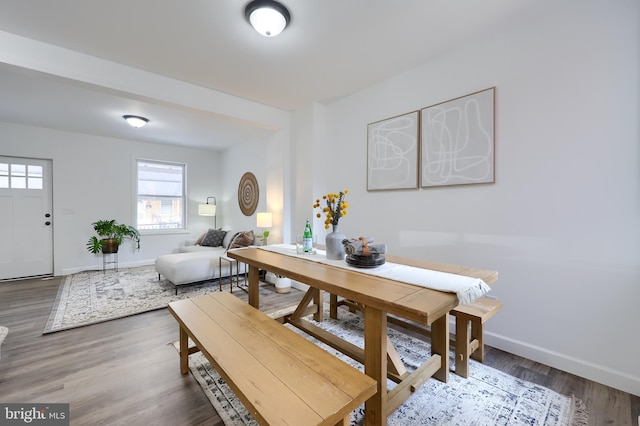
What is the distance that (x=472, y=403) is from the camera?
1.58 m

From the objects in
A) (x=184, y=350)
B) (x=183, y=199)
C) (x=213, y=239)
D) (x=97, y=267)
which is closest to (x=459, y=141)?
(x=184, y=350)

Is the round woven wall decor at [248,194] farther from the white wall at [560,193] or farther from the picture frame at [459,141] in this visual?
the white wall at [560,193]

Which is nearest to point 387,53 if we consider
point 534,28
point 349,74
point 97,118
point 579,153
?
point 349,74

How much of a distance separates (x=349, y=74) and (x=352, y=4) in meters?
0.97

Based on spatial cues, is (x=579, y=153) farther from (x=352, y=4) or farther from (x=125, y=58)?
(x=125, y=58)

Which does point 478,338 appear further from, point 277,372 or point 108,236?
point 108,236

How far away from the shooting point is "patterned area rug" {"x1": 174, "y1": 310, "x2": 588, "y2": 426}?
4.77 ft

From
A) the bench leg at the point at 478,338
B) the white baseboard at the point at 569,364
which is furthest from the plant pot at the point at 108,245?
the white baseboard at the point at 569,364

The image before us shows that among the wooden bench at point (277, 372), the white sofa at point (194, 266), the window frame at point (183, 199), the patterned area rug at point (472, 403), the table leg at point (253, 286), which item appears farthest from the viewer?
the window frame at point (183, 199)

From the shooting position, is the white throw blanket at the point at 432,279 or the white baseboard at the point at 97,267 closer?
the white throw blanket at the point at 432,279

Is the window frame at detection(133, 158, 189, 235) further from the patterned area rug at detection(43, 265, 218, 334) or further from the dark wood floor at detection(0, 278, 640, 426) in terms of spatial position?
A: the dark wood floor at detection(0, 278, 640, 426)

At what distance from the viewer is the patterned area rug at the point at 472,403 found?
1.45 m

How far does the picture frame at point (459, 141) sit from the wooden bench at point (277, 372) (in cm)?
188

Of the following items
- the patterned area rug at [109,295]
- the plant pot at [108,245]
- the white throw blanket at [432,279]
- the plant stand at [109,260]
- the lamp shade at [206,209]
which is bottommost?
the patterned area rug at [109,295]
